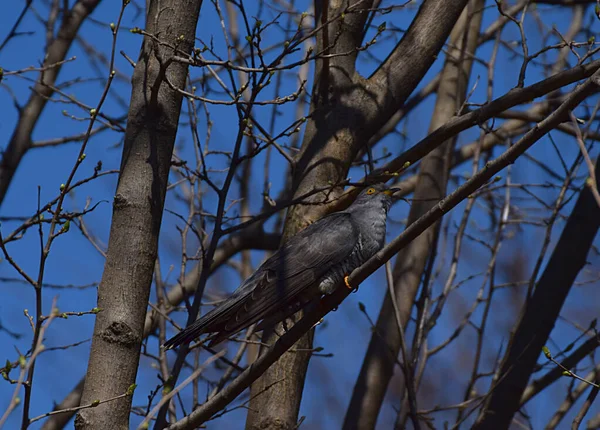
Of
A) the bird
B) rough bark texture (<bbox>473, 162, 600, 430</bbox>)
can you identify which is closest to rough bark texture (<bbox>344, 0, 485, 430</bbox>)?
the bird

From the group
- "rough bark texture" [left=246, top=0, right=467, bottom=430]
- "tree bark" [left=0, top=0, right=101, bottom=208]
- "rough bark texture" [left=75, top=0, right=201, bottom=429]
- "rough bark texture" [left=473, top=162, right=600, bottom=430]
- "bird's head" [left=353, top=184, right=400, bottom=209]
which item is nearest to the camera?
"rough bark texture" [left=75, top=0, right=201, bottom=429]

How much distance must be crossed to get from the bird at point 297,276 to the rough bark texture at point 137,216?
38 centimetres

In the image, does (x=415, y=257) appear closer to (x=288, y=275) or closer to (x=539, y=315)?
(x=539, y=315)

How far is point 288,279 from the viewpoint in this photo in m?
4.05

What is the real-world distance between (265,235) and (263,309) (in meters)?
2.52

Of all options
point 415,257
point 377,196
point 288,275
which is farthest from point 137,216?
point 415,257

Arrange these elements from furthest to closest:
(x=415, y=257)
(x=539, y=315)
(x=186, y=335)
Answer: (x=415, y=257)
(x=539, y=315)
(x=186, y=335)

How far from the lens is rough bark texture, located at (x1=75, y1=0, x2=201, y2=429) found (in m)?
2.93

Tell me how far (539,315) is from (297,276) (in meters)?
2.06

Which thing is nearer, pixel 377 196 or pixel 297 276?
pixel 297 276

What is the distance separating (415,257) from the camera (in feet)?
18.9

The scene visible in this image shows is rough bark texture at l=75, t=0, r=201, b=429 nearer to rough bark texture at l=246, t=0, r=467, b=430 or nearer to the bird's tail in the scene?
the bird's tail

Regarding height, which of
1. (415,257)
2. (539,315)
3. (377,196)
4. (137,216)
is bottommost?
(539,315)

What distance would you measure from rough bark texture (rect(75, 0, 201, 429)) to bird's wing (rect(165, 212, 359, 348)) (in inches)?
18.8
